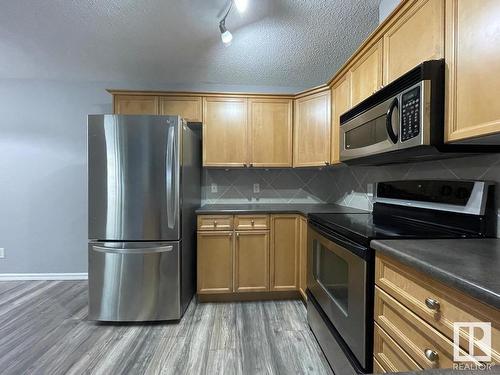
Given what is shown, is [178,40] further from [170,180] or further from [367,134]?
[367,134]

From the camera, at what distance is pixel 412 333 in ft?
2.81

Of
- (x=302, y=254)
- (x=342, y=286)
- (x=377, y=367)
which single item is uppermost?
(x=342, y=286)

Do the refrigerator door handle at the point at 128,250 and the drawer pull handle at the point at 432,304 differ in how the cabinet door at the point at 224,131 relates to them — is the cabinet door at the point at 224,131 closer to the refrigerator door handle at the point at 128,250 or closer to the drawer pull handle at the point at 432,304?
the refrigerator door handle at the point at 128,250

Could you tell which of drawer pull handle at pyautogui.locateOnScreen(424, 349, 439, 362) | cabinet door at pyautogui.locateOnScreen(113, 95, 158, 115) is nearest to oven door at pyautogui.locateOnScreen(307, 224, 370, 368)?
drawer pull handle at pyautogui.locateOnScreen(424, 349, 439, 362)

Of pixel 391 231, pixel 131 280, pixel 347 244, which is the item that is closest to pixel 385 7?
pixel 391 231

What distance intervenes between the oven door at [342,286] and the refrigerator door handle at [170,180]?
1.15 m

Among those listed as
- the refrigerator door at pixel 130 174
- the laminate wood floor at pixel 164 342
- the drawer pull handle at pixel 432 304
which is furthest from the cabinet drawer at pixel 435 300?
the refrigerator door at pixel 130 174

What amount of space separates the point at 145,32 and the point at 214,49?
1.92ft

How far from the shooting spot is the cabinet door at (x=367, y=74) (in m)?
1.51

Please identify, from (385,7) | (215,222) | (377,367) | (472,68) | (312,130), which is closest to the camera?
(472,68)

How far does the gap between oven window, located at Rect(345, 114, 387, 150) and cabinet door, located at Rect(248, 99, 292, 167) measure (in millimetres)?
911

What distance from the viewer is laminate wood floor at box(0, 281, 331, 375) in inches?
60.7

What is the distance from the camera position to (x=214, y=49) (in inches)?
86.2

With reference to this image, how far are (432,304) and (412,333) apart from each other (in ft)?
0.60
